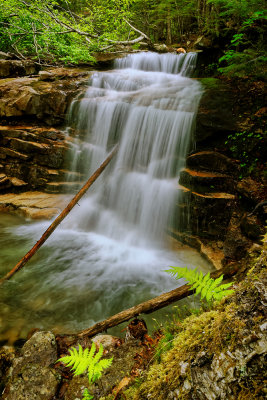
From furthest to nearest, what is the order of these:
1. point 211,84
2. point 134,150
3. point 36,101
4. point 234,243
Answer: point 36,101, point 211,84, point 134,150, point 234,243

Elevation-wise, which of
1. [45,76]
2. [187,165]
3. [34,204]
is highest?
[45,76]

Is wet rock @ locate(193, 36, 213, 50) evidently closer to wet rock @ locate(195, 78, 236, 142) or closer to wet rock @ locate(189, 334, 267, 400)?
wet rock @ locate(195, 78, 236, 142)

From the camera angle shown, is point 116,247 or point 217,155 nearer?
point 217,155

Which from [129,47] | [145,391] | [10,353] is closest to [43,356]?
[10,353]

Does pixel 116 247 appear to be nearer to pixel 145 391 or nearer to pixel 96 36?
pixel 145 391

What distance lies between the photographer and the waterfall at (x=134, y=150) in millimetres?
7152

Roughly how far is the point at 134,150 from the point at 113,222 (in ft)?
9.76

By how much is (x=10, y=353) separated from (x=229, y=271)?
11.3ft

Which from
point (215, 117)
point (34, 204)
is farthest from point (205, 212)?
point (34, 204)

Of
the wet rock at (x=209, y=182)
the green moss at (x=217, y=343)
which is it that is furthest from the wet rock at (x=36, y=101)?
the green moss at (x=217, y=343)

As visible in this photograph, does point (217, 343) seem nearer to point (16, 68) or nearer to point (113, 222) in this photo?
point (113, 222)

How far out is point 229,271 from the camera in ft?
11.6

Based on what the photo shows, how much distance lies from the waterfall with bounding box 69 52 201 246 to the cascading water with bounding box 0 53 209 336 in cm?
4

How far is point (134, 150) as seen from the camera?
8188 mm
